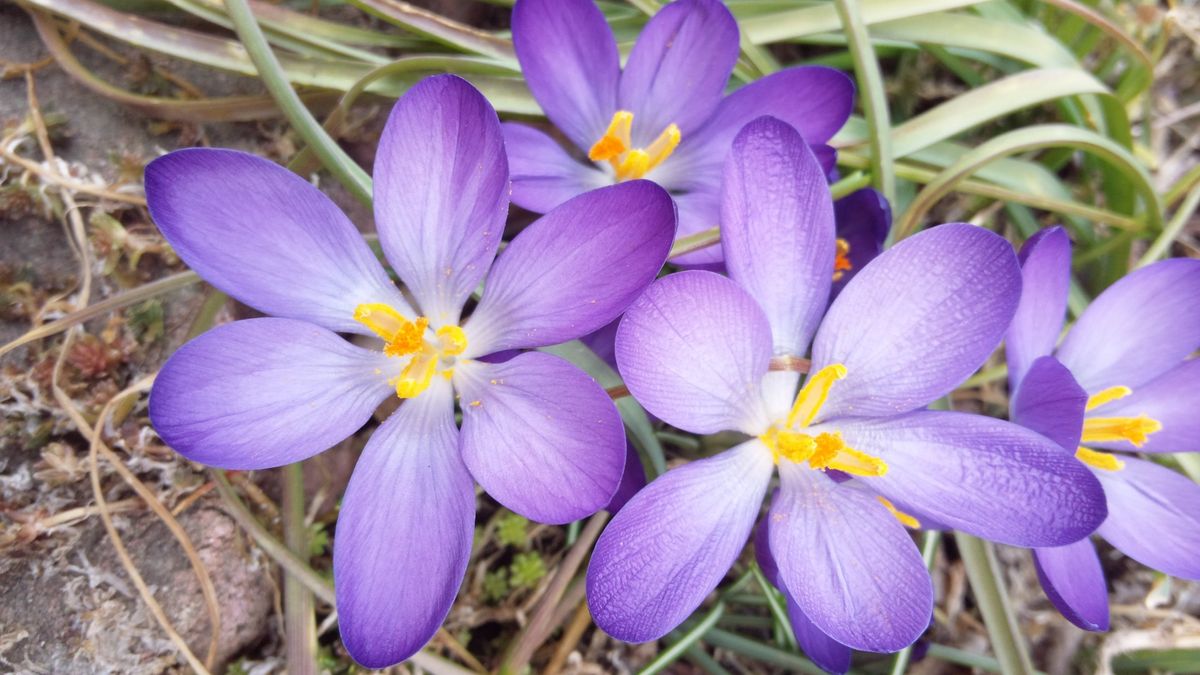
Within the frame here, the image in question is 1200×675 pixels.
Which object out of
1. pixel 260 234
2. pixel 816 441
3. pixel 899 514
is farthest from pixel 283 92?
pixel 899 514

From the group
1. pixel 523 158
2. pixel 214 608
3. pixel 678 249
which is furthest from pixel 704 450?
pixel 214 608

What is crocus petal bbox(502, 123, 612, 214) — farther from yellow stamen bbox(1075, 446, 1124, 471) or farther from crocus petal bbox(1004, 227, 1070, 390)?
yellow stamen bbox(1075, 446, 1124, 471)

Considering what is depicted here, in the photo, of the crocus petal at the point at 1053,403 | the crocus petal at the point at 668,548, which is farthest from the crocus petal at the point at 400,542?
the crocus petal at the point at 1053,403

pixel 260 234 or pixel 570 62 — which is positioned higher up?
pixel 570 62

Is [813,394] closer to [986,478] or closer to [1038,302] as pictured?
[986,478]

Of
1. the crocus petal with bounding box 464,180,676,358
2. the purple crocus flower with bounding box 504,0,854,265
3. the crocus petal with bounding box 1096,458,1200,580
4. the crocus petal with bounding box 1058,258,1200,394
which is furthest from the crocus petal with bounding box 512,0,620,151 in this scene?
the crocus petal with bounding box 1096,458,1200,580

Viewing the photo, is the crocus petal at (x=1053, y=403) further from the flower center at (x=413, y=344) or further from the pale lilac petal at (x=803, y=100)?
the flower center at (x=413, y=344)
